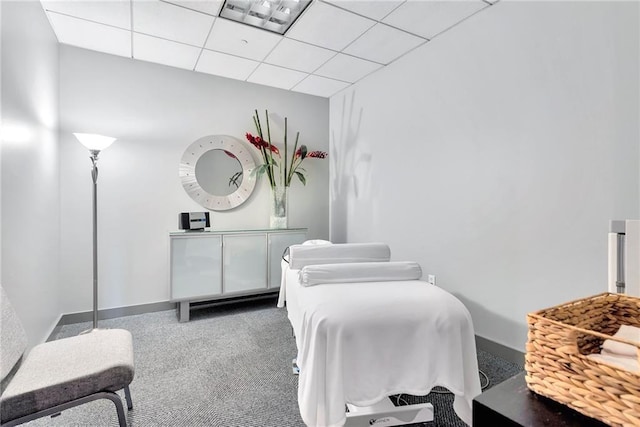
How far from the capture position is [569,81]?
180 centimetres

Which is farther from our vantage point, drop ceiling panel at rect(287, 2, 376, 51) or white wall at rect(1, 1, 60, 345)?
drop ceiling panel at rect(287, 2, 376, 51)

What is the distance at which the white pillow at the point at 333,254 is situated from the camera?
1.82 meters

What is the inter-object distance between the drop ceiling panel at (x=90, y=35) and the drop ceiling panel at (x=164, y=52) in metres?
0.08

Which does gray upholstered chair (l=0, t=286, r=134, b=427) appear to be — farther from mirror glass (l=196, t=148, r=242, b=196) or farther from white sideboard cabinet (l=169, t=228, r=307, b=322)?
mirror glass (l=196, t=148, r=242, b=196)

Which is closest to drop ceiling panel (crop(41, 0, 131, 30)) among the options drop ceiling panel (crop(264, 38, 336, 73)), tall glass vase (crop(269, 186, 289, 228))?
drop ceiling panel (crop(264, 38, 336, 73))

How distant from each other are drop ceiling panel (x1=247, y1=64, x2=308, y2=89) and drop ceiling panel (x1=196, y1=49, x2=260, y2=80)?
82 millimetres

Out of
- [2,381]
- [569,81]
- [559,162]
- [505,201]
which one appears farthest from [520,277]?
[2,381]

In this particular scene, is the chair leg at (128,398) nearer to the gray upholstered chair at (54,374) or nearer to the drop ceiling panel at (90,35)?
the gray upholstered chair at (54,374)

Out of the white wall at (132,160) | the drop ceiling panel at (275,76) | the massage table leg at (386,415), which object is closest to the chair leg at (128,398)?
the massage table leg at (386,415)

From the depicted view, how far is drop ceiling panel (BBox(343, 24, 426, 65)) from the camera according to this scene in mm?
2510

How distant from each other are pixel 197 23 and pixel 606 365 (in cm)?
291

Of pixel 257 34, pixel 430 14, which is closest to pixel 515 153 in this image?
Result: pixel 430 14

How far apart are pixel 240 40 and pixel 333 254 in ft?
6.65

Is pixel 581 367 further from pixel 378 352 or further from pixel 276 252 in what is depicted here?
pixel 276 252
